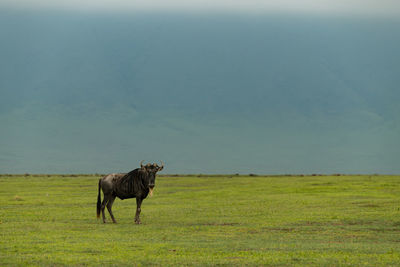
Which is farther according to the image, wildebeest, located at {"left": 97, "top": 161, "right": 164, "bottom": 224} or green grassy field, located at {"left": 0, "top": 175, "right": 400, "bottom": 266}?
wildebeest, located at {"left": 97, "top": 161, "right": 164, "bottom": 224}

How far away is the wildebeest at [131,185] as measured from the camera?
30062mm

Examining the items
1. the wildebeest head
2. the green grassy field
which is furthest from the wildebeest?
the green grassy field

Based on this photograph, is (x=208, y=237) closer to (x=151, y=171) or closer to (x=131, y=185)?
(x=151, y=171)

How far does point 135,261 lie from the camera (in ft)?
58.6

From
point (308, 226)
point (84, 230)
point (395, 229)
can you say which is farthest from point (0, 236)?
point (395, 229)

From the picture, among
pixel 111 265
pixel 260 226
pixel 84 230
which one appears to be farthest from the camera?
pixel 260 226

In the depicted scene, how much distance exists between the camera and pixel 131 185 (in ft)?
102

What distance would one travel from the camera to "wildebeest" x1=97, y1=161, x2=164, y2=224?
98.6 ft

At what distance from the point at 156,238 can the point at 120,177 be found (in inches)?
330

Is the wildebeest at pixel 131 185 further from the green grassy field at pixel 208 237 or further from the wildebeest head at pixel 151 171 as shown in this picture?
the green grassy field at pixel 208 237

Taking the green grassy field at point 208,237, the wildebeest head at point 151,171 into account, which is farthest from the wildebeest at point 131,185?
the green grassy field at point 208,237

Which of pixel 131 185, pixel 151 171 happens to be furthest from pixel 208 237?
pixel 131 185

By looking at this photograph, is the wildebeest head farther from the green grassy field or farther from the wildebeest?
the green grassy field

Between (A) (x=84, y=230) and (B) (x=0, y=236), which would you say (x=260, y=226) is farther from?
(B) (x=0, y=236)
